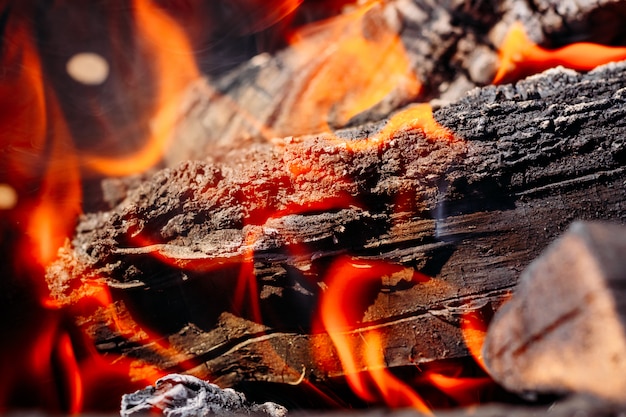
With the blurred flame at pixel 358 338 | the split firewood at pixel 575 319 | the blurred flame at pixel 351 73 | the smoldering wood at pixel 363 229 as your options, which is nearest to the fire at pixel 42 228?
the smoldering wood at pixel 363 229

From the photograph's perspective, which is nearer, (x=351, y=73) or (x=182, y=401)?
(x=182, y=401)

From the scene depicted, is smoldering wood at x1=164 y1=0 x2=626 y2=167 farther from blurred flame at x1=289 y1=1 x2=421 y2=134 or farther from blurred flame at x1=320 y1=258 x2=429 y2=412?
blurred flame at x1=320 y1=258 x2=429 y2=412

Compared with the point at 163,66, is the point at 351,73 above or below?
A: below

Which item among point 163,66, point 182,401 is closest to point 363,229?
point 182,401

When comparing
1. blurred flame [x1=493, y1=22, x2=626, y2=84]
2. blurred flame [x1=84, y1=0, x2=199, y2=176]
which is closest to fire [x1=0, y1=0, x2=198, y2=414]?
blurred flame [x1=84, y1=0, x2=199, y2=176]

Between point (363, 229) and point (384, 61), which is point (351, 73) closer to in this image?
point (384, 61)

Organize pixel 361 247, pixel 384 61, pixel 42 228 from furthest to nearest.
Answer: pixel 384 61
pixel 42 228
pixel 361 247

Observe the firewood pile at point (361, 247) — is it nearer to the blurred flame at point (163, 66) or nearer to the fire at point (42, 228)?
the fire at point (42, 228)

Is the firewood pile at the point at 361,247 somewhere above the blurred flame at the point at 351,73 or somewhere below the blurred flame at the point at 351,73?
below
